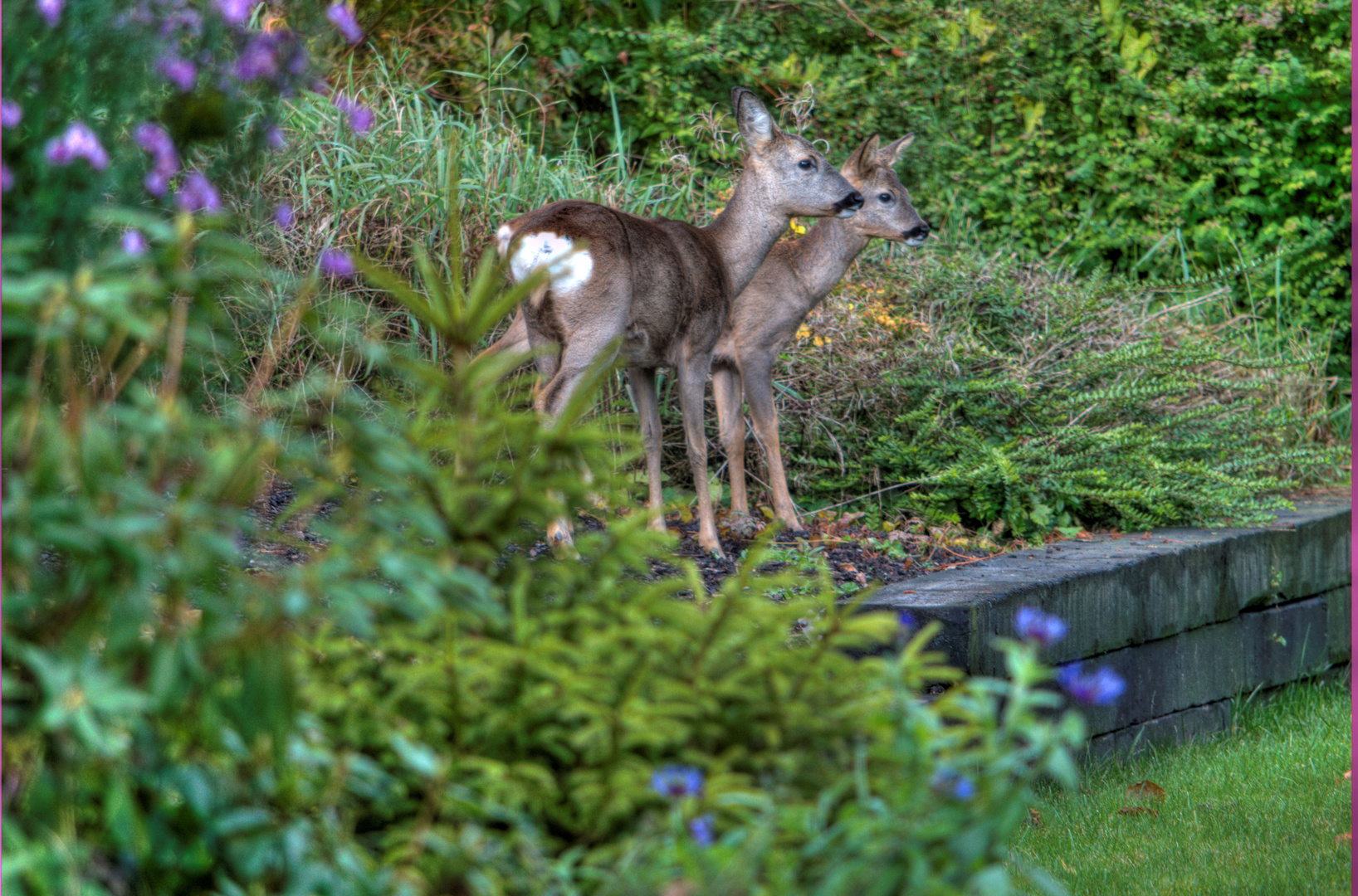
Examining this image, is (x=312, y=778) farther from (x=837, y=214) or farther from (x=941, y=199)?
(x=941, y=199)

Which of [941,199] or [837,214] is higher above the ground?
[837,214]

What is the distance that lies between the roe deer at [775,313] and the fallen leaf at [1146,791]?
1760 mm

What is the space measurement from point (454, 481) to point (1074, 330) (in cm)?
536

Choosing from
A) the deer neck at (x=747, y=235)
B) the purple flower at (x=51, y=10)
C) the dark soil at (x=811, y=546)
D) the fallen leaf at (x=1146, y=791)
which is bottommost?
the fallen leaf at (x=1146, y=791)

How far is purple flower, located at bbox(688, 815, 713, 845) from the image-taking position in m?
1.41

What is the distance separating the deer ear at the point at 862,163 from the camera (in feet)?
20.7

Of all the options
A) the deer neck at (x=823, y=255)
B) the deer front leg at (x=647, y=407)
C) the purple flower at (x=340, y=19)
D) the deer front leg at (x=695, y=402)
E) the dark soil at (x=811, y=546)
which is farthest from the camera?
the deer neck at (x=823, y=255)

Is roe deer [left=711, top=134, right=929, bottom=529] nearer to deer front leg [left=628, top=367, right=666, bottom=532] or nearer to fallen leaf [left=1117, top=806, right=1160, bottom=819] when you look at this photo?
deer front leg [left=628, top=367, right=666, bottom=532]

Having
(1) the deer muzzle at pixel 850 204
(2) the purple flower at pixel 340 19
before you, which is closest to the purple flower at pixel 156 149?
(2) the purple flower at pixel 340 19

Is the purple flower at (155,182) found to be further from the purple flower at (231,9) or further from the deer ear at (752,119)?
the deer ear at (752,119)

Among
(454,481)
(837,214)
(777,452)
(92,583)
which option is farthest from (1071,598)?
(92,583)

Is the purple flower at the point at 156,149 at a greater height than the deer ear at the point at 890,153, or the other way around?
the purple flower at the point at 156,149

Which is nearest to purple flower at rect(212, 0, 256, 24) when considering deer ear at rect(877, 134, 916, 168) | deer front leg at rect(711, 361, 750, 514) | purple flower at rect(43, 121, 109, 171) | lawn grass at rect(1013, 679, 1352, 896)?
purple flower at rect(43, 121, 109, 171)

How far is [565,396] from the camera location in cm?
478
